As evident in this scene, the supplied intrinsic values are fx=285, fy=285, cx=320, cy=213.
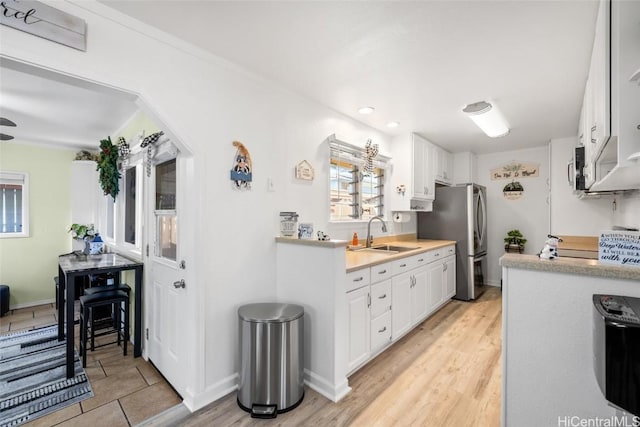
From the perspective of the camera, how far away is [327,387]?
6.56 feet

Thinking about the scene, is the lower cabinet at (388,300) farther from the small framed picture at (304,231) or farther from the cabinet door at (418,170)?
the cabinet door at (418,170)

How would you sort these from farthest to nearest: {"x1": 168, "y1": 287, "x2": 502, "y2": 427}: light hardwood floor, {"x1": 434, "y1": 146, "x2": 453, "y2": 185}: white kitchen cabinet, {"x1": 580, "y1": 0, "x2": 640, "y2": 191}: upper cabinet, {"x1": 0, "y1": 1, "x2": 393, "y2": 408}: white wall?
{"x1": 434, "y1": 146, "x2": 453, "y2": 185}: white kitchen cabinet
{"x1": 168, "y1": 287, "x2": 502, "y2": 427}: light hardwood floor
{"x1": 0, "y1": 1, "x2": 393, "y2": 408}: white wall
{"x1": 580, "y1": 0, "x2": 640, "y2": 191}: upper cabinet

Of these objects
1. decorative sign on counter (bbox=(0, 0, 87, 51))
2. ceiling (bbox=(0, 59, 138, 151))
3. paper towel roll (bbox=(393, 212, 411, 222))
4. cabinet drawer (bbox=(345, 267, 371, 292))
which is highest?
ceiling (bbox=(0, 59, 138, 151))

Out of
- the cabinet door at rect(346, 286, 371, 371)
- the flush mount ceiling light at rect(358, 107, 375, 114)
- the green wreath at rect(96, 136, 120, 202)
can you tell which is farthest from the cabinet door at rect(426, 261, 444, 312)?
the green wreath at rect(96, 136, 120, 202)

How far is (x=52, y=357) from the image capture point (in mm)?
2656

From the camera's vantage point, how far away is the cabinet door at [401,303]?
8.83 feet

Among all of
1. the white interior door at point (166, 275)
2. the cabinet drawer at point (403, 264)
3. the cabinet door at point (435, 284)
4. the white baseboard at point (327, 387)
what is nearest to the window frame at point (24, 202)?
→ the white interior door at point (166, 275)

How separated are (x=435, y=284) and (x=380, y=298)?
1445 mm

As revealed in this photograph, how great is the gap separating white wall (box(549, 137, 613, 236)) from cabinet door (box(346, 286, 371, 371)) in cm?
354

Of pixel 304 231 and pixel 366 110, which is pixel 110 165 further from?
pixel 366 110

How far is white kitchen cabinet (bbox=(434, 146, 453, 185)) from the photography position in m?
4.50

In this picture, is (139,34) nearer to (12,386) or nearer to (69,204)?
(12,386)

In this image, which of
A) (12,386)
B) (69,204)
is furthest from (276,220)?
(69,204)

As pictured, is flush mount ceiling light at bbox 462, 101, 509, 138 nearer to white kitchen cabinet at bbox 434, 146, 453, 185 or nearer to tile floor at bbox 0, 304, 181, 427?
white kitchen cabinet at bbox 434, 146, 453, 185
